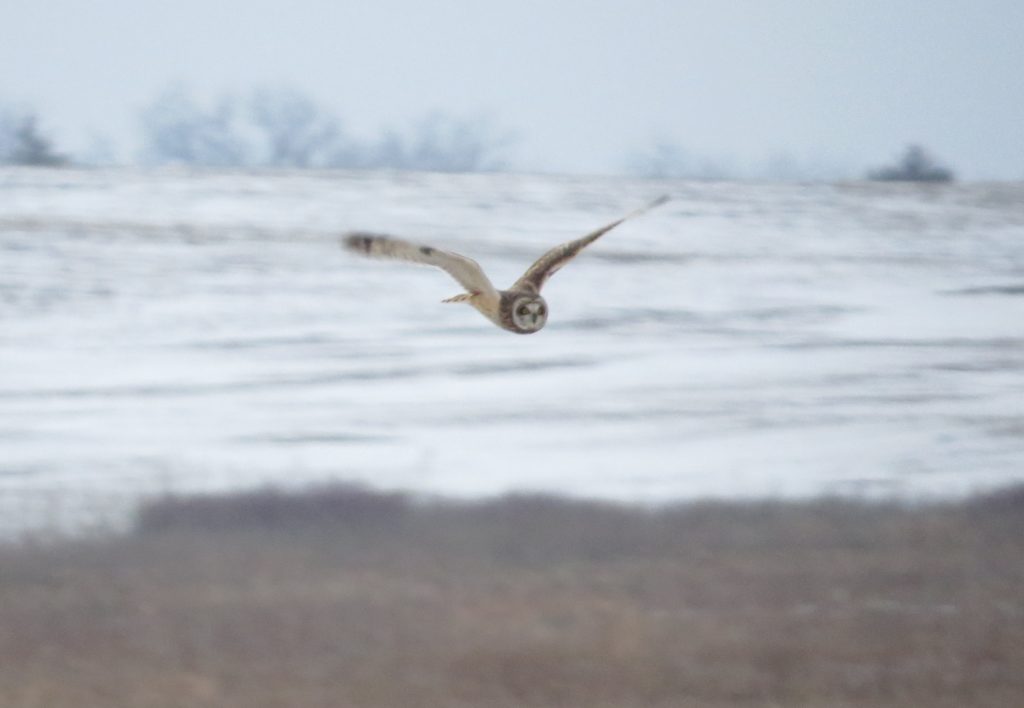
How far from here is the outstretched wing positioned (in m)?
2.99

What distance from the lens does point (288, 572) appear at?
11375 mm

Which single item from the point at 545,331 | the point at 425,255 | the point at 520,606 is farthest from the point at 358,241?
the point at 545,331

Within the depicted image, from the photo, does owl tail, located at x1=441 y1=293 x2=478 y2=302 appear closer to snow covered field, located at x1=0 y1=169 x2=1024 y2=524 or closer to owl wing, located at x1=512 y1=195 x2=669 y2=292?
owl wing, located at x1=512 y1=195 x2=669 y2=292

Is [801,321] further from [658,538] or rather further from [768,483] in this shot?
[658,538]

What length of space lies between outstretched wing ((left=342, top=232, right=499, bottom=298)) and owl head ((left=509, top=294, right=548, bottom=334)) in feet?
0.25

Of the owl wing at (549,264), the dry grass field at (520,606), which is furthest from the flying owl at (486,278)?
the dry grass field at (520,606)

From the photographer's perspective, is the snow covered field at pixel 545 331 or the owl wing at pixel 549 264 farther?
the snow covered field at pixel 545 331

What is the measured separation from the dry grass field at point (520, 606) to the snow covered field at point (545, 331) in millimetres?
1658

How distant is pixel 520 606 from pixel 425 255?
7.64 meters

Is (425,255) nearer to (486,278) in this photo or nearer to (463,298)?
(486,278)

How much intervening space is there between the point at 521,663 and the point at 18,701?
272 centimetres

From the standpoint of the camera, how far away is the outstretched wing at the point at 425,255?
299 cm

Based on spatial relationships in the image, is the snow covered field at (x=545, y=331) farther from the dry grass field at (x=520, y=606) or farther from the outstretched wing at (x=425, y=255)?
the outstretched wing at (x=425, y=255)

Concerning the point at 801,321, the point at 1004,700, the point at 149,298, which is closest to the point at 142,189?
the point at 149,298
